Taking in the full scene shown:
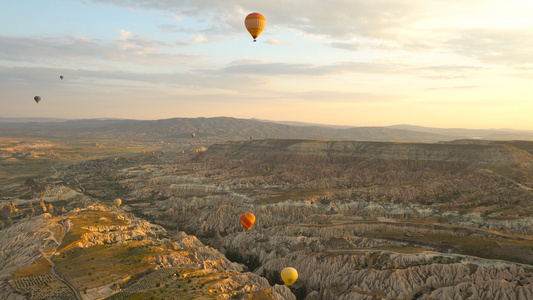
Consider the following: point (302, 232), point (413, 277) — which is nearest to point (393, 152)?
point (302, 232)

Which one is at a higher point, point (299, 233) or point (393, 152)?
point (393, 152)

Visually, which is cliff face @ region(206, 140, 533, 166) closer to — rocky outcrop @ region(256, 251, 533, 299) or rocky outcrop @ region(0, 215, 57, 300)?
rocky outcrop @ region(256, 251, 533, 299)

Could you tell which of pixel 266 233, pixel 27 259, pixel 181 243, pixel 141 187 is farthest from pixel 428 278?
pixel 141 187

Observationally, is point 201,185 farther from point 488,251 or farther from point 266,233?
point 488,251

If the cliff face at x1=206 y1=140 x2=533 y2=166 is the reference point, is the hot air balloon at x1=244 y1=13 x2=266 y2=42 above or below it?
above

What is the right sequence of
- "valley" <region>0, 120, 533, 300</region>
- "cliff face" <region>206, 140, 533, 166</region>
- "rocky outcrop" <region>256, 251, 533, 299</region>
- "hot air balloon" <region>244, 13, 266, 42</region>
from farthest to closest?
1. "cliff face" <region>206, 140, 533, 166</region>
2. "hot air balloon" <region>244, 13, 266, 42</region>
3. "valley" <region>0, 120, 533, 300</region>
4. "rocky outcrop" <region>256, 251, 533, 299</region>

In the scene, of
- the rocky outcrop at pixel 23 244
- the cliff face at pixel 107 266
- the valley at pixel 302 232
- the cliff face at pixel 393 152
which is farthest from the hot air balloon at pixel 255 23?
the cliff face at pixel 393 152

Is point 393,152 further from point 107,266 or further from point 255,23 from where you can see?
point 107,266

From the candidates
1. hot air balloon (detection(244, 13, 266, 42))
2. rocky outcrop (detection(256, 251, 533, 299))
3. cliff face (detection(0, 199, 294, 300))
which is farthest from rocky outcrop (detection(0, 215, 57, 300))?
hot air balloon (detection(244, 13, 266, 42))

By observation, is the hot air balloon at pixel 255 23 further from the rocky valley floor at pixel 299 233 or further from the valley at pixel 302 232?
the rocky valley floor at pixel 299 233
